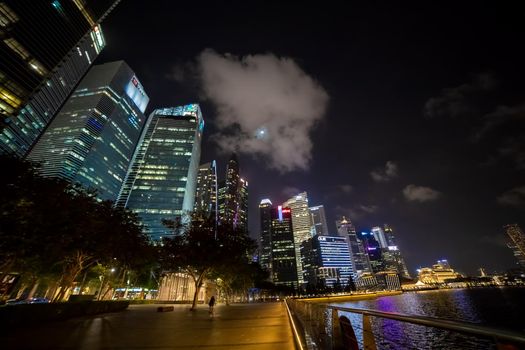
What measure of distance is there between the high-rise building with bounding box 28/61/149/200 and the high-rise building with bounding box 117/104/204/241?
1159cm

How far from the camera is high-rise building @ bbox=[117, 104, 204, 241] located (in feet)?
383

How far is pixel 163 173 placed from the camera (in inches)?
5030

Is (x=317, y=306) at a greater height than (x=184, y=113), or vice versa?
(x=184, y=113)

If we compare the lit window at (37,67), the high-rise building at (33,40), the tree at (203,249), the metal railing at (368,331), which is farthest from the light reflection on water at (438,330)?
the lit window at (37,67)

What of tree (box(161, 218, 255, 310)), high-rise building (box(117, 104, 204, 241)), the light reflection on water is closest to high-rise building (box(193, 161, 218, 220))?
high-rise building (box(117, 104, 204, 241))

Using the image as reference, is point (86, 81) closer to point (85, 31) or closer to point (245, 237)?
point (85, 31)

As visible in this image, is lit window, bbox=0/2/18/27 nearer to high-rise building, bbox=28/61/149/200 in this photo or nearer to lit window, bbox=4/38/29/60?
lit window, bbox=4/38/29/60

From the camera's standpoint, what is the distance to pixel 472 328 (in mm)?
2098

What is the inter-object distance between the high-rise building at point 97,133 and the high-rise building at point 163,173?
38.0 ft

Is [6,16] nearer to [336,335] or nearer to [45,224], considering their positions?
[45,224]

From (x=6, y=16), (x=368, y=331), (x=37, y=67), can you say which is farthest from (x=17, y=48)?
(x=368, y=331)

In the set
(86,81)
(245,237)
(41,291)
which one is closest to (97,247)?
(245,237)

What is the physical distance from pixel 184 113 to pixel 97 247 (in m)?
159

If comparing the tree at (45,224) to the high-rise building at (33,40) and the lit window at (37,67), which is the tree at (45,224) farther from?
the lit window at (37,67)
